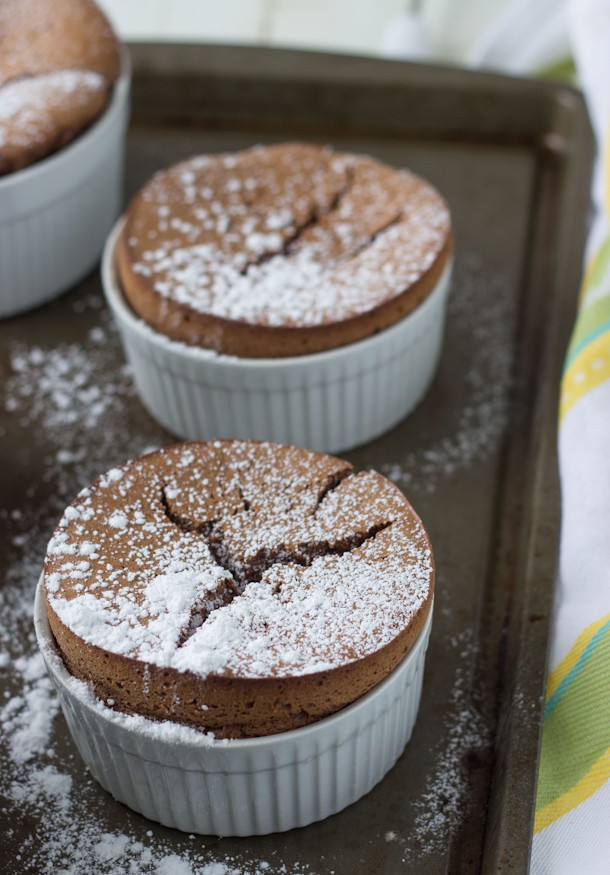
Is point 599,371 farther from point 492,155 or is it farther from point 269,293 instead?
point 492,155

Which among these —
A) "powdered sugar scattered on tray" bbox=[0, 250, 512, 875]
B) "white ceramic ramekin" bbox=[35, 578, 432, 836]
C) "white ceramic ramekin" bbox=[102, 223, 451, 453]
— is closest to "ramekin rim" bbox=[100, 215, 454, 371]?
"white ceramic ramekin" bbox=[102, 223, 451, 453]

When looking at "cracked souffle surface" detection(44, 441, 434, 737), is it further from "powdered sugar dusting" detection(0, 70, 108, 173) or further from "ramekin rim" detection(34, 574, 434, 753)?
"powdered sugar dusting" detection(0, 70, 108, 173)

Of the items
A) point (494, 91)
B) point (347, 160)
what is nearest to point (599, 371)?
point (347, 160)

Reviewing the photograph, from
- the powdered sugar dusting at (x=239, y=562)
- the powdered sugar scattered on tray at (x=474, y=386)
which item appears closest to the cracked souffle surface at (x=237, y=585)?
the powdered sugar dusting at (x=239, y=562)

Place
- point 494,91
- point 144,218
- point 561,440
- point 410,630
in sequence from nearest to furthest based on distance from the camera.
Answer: point 410,630 → point 561,440 → point 144,218 → point 494,91

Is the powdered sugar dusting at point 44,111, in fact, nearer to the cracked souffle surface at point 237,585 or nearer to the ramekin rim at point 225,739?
the cracked souffle surface at point 237,585

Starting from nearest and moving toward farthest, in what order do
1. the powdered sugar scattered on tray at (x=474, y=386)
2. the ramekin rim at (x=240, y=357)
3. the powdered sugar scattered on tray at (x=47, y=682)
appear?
the powdered sugar scattered on tray at (x=47, y=682) → the ramekin rim at (x=240, y=357) → the powdered sugar scattered on tray at (x=474, y=386)

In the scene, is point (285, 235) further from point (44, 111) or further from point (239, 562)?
point (239, 562)
